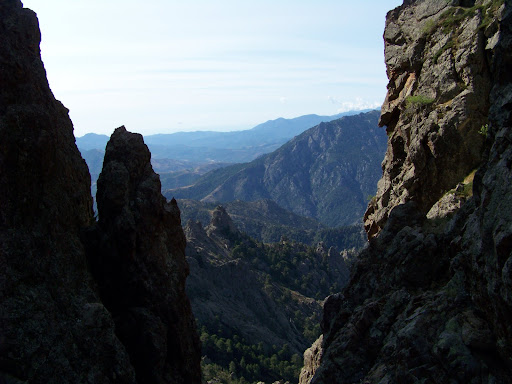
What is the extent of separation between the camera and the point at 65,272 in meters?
17.7

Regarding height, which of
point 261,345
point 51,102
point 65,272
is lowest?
point 261,345

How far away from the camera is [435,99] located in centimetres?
2836

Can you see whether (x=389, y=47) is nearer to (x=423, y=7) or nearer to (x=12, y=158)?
(x=423, y=7)

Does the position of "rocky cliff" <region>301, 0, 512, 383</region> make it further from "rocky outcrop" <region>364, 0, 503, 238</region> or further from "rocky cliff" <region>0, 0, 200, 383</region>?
"rocky cliff" <region>0, 0, 200, 383</region>

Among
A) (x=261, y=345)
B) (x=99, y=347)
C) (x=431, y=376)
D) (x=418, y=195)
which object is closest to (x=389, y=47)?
(x=418, y=195)

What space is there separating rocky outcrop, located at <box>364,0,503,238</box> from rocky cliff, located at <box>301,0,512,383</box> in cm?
8

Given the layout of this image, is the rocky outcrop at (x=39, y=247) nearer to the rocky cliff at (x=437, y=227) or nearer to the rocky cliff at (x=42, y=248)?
the rocky cliff at (x=42, y=248)

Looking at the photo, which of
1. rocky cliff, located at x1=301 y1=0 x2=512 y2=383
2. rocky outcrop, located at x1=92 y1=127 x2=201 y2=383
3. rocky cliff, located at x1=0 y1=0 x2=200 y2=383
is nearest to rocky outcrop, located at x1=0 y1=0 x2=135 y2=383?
rocky cliff, located at x1=0 y1=0 x2=200 y2=383

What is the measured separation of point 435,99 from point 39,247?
24138 millimetres

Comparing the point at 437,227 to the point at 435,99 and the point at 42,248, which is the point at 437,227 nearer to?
the point at 435,99

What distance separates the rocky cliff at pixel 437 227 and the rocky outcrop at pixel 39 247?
10793mm

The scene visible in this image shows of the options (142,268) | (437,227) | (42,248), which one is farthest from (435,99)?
(42,248)

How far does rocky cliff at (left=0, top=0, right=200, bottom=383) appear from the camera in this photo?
15.4m

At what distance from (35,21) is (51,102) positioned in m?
3.87
